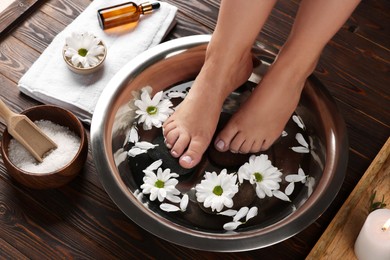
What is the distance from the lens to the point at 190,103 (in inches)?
45.3

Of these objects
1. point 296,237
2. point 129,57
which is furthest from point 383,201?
point 129,57

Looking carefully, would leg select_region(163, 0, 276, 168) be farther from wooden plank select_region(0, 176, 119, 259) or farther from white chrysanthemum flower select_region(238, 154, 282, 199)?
wooden plank select_region(0, 176, 119, 259)

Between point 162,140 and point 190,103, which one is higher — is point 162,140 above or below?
below

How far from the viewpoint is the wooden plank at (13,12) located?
1372 mm

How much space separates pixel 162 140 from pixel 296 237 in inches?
13.7

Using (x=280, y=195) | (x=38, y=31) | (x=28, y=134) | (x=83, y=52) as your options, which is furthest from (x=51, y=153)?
(x=280, y=195)

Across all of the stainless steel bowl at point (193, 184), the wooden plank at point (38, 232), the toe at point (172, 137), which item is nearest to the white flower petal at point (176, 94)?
the stainless steel bowl at point (193, 184)

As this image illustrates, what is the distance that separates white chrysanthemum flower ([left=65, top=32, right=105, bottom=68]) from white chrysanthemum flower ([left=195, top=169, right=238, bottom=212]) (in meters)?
0.40

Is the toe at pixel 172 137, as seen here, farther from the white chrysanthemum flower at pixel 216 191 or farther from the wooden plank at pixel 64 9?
the wooden plank at pixel 64 9

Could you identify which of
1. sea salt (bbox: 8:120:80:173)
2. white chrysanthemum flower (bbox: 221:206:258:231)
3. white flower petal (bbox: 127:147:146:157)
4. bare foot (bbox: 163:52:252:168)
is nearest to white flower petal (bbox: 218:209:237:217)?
white chrysanthemum flower (bbox: 221:206:258:231)

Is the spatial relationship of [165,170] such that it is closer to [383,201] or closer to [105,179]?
[105,179]

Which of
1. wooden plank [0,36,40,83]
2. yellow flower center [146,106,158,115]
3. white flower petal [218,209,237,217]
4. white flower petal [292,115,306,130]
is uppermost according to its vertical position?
white flower petal [292,115,306,130]

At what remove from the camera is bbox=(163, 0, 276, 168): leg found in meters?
1.07

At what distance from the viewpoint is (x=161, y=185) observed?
1151 mm
